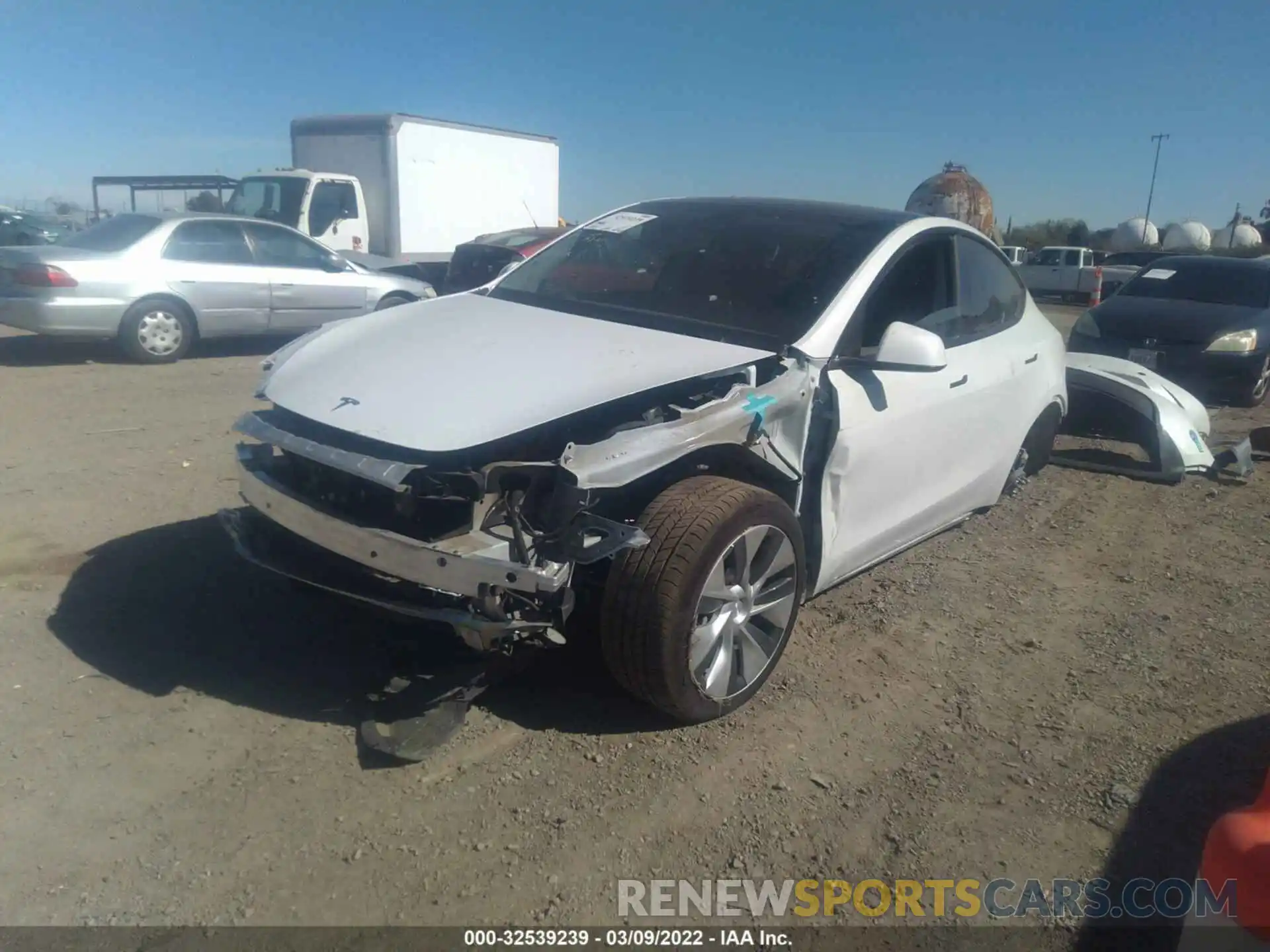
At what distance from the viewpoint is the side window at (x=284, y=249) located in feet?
33.0

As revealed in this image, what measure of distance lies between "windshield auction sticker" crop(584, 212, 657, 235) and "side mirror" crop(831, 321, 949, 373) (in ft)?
4.83

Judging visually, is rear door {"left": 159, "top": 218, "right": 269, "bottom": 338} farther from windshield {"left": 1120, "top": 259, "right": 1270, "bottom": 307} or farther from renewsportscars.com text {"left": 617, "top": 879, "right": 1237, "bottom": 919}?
windshield {"left": 1120, "top": 259, "right": 1270, "bottom": 307}

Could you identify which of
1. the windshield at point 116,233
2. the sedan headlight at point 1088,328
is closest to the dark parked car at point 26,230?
the windshield at point 116,233

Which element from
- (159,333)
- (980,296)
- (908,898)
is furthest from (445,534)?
(159,333)

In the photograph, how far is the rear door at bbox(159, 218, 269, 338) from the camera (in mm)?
9367

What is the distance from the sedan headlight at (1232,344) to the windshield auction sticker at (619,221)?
7.09 meters

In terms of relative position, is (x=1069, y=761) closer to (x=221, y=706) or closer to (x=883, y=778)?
(x=883, y=778)

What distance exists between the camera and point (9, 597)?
3.82 m

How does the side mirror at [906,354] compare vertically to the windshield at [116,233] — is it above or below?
below

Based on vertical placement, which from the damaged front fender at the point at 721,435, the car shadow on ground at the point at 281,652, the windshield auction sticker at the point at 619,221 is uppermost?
the windshield auction sticker at the point at 619,221

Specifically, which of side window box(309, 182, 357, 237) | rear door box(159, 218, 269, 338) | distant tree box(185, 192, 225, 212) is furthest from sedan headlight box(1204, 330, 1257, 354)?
distant tree box(185, 192, 225, 212)

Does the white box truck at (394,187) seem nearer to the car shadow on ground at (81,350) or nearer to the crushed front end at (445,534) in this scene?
the car shadow on ground at (81,350)

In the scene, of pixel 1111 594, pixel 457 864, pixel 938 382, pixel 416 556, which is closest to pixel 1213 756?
pixel 1111 594

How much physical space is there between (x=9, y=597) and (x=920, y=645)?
12.3ft
